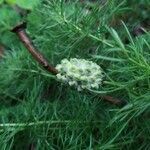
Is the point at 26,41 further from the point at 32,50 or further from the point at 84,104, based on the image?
the point at 84,104

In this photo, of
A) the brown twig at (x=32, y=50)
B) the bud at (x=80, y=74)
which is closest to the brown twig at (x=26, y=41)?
the brown twig at (x=32, y=50)

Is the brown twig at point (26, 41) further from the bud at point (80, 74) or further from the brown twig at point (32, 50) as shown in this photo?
the bud at point (80, 74)

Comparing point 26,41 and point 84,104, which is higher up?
point 26,41

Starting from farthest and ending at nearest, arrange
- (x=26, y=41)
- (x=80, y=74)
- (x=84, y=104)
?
(x=84, y=104) → (x=26, y=41) → (x=80, y=74)

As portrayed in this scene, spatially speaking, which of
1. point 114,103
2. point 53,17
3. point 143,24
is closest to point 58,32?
point 53,17

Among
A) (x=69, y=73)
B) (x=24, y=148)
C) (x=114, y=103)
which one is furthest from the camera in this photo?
(x=24, y=148)

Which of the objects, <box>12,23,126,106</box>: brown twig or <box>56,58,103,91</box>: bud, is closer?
<box>56,58,103,91</box>: bud

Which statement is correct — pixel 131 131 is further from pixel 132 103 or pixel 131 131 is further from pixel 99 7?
pixel 99 7

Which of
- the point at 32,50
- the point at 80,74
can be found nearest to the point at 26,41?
the point at 32,50

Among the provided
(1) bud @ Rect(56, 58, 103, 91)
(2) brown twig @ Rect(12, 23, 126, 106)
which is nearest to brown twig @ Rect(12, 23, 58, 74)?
(2) brown twig @ Rect(12, 23, 126, 106)

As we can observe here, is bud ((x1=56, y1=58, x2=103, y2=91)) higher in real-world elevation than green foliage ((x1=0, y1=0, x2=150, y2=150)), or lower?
higher

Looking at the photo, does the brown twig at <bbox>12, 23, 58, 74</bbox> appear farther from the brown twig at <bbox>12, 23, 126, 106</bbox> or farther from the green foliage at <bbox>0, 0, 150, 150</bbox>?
the green foliage at <bbox>0, 0, 150, 150</bbox>
